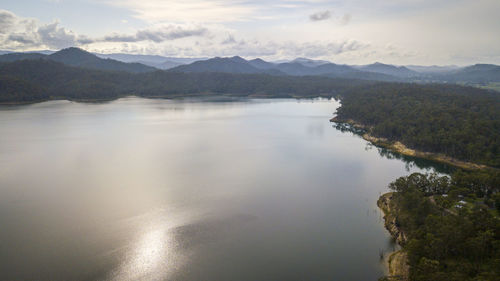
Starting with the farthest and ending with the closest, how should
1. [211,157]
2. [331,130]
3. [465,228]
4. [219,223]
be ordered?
[331,130] < [211,157] < [219,223] < [465,228]

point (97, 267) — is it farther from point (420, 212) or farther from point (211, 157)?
point (211, 157)

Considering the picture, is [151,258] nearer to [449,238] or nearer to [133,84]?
[449,238]

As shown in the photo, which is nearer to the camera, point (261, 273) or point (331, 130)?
point (261, 273)

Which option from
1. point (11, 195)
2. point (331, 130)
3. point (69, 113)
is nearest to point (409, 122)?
point (331, 130)

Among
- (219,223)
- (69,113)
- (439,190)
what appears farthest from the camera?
(69,113)

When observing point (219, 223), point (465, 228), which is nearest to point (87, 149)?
point (219, 223)

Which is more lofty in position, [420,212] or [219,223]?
[420,212]

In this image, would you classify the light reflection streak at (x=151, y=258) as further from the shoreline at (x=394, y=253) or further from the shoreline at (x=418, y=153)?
the shoreline at (x=418, y=153)

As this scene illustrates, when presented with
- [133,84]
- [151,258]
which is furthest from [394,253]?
[133,84]
